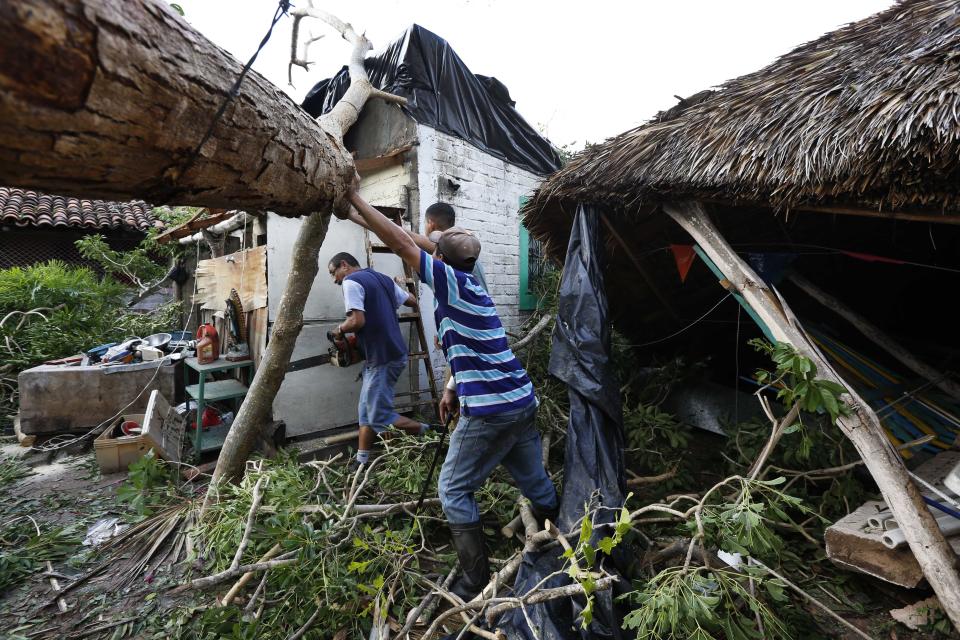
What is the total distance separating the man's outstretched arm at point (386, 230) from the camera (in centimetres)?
176

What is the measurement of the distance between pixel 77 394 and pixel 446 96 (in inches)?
223

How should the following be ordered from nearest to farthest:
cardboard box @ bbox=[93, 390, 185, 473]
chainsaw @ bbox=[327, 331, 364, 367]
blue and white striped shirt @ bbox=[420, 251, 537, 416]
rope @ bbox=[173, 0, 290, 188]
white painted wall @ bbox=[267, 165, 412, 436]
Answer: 1. rope @ bbox=[173, 0, 290, 188]
2. blue and white striped shirt @ bbox=[420, 251, 537, 416]
3. chainsaw @ bbox=[327, 331, 364, 367]
4. cardboard box @ bbox=[93, 390, 185, 473]
5. white painted wall @ bbox=[267, 165, 412, 436]

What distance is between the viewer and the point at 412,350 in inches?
194

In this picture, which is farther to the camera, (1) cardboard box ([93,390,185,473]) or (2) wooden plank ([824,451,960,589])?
(1) cardboard box ([93,390,185,473])

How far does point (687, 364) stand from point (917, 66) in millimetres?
3289

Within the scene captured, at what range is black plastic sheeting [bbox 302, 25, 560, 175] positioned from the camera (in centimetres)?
514

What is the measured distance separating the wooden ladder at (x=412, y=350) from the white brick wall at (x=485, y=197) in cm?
30

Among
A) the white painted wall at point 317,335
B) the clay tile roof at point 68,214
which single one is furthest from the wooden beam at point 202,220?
the clay tile roof at point 68,214

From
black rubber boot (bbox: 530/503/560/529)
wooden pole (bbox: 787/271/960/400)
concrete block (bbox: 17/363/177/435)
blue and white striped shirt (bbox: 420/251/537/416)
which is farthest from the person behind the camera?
concrete block (bbox: 17/363/177/435)

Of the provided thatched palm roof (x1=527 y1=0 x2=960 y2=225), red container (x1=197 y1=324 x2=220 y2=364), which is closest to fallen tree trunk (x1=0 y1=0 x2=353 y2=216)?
thatched palm roof (x1=527 y1=0 x2=960 y2=225)

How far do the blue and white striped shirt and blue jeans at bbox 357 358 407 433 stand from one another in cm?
172

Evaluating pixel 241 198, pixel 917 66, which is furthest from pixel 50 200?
pixel 917 66

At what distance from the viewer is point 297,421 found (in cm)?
437

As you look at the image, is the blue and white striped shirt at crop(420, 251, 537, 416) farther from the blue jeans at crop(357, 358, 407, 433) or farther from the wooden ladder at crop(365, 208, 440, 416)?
the wooden ladder at crop(365, 208, 440, 416)
